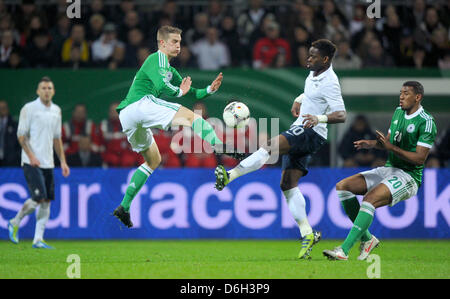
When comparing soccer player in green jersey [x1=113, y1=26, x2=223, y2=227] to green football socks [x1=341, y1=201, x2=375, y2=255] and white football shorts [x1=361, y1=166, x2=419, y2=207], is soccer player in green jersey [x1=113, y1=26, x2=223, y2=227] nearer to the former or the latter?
green football socks [x1=341, y1=201, x2=375, y2=255]

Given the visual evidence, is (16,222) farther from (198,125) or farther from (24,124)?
(198,125)

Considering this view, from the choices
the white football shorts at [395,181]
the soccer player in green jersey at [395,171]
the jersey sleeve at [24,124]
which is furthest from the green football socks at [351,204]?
the jersey sleeve at [24,124]

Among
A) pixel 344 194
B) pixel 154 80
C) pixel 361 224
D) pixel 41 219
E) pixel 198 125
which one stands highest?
pixel 154 80

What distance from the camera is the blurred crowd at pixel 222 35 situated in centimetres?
1520

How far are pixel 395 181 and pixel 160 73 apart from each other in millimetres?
3003

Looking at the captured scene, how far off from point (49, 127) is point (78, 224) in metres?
2.43

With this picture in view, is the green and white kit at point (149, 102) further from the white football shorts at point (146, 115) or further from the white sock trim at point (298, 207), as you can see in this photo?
the white sock trim at point (298, 207)

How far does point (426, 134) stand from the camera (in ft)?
29.5

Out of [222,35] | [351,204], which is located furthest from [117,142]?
[351,204]

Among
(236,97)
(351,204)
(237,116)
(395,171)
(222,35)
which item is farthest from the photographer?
(222,35)

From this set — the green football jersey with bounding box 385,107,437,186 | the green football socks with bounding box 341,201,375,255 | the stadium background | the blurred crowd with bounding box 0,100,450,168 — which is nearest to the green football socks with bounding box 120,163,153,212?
the green football socks with bounding box 341,201,375,255

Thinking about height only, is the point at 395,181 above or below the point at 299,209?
above

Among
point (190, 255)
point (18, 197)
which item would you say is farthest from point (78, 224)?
point (190, 255)

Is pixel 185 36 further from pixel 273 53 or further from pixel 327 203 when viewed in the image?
pixel 327 203
